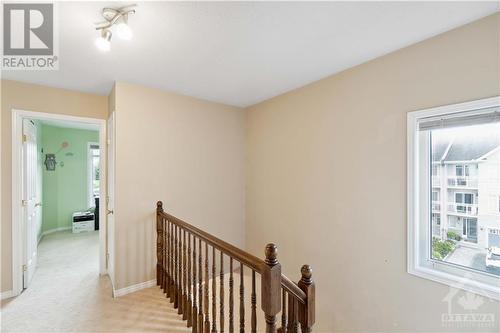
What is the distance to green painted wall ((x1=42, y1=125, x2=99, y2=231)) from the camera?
519cm

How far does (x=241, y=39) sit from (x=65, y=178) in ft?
18.9

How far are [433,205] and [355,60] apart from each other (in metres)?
1.43

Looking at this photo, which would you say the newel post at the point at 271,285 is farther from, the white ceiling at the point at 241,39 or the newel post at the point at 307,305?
the white ceiling at the point at 241,39

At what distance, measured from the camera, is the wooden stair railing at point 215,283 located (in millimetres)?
1300

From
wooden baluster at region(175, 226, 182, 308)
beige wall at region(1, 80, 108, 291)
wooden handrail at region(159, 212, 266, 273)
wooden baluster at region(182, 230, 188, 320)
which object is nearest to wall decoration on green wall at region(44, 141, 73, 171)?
beige wall at region(1, 80, 108, 291)

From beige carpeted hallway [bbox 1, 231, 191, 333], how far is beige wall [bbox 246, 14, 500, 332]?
5.16 feet

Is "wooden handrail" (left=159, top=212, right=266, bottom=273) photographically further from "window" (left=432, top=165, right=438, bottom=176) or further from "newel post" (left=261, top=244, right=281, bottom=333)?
"window" (left=432, top=165, right=438, bottom=176)

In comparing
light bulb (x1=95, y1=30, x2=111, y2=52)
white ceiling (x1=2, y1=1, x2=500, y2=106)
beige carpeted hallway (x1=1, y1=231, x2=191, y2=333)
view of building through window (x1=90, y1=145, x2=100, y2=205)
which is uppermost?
white ceiling (x1=2, y1=1, x2=500, y2=106)

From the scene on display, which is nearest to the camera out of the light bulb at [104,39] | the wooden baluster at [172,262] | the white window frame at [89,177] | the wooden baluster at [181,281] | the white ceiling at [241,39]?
the white ceiling at [241,39]

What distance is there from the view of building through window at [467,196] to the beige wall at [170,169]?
251cm

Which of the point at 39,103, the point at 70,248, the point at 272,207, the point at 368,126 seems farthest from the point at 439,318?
the point at 70,248

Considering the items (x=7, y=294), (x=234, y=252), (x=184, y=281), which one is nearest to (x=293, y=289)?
(x=234, y=252)

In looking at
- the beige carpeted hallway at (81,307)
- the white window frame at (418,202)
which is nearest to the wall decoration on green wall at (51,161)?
the beige carpeted hallway at (81,307)

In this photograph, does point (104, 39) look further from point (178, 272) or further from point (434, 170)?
point (434, 170)
